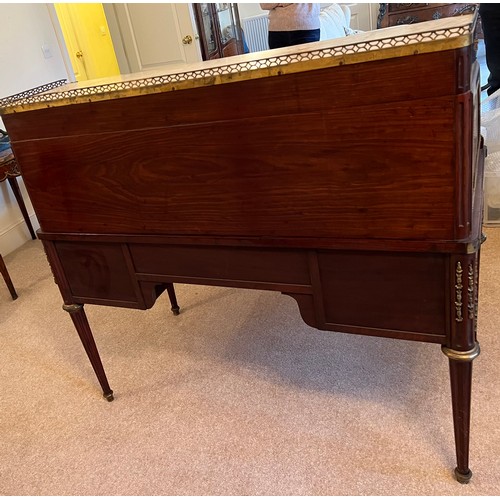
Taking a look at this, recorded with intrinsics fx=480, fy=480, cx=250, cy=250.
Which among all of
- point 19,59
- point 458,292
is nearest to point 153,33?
point 19,59

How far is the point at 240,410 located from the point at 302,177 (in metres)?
0.81

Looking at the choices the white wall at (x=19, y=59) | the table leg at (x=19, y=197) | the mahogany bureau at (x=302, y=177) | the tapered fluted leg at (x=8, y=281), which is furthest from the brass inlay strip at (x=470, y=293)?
the white wall at (x=19, y=59)

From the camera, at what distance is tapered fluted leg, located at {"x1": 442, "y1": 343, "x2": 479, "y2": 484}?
1.00 metres

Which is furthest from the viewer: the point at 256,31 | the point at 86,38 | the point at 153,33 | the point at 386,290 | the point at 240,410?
the point at 256,31

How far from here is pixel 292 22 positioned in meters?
2.33

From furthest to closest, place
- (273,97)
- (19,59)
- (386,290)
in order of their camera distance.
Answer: (19,59), (386,290), (273,97)

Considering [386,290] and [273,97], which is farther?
[386,290]

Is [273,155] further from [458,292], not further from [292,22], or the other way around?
[292,22]

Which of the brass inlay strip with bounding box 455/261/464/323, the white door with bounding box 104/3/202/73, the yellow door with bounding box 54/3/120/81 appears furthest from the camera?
the yellow door with bounding box 54/3/120/81

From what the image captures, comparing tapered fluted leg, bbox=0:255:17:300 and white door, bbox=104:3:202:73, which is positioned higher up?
white door, bbox=104:3:202:73

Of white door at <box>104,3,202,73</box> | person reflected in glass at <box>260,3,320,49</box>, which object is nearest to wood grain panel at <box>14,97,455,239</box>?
person reflected in glass at <box>260,3,320,49</box>

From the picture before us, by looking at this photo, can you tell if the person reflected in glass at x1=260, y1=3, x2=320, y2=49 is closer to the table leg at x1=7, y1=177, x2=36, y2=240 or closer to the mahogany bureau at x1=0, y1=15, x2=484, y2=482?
the mahogany bureau at x1=0, y1=15, x2=484, y2=482

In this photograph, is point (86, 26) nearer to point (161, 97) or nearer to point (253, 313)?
point (253, 313)

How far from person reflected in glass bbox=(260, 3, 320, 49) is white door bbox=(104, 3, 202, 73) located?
160cm
